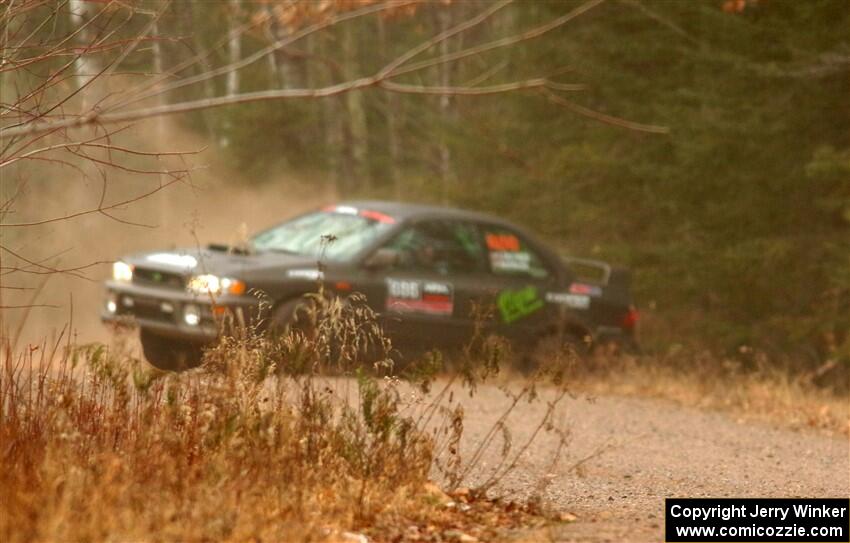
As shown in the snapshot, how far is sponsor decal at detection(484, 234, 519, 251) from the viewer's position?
Answer: 13.6 meters

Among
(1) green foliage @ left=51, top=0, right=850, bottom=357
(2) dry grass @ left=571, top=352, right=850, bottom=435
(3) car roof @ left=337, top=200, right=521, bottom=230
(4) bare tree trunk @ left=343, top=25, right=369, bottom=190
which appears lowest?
(2) dry grass @ left=571, top=352, right=850, bottom=435

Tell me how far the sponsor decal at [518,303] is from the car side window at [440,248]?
0.34 metres

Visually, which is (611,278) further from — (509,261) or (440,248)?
(440,248)

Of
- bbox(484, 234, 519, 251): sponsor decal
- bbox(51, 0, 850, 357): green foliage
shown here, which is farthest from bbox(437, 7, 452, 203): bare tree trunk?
bbox(484, 234, 519, 251): sponsor decal

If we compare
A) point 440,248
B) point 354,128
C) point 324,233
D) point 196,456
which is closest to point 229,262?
point 324,233

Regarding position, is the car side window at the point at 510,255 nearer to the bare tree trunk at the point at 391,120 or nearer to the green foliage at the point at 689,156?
the green foliage at the point at 689,156

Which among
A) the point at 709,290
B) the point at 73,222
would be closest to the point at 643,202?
the point at 709,290

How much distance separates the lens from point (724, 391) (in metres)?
13.4

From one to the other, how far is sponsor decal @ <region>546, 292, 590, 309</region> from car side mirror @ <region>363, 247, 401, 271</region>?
6.55ft

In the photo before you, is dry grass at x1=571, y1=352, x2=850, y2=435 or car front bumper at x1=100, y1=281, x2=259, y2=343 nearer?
car front bumper at x1=100, y1=281, x2=259, y2=343

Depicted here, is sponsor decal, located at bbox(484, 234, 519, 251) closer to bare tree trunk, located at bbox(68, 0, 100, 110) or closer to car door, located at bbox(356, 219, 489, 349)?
car door, located at bbox(356, 219, 489, 349)

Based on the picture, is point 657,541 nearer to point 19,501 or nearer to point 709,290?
point 19,501

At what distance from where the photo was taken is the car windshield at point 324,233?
41.3ft

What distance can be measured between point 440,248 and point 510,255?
34.4 inches
